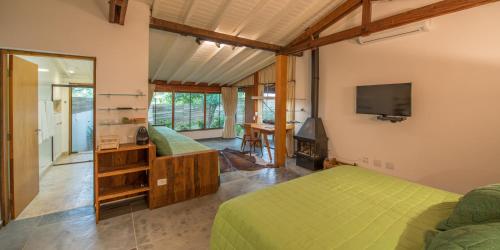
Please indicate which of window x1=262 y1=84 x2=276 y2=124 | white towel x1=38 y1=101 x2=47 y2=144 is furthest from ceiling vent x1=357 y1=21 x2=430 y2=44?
white towel x1=38 y1=101 x2=47 y2=144

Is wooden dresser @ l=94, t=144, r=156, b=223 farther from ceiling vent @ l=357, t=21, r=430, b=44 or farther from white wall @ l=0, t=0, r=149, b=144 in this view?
ceiling vent @ l=357, t=21, r=430, b=44

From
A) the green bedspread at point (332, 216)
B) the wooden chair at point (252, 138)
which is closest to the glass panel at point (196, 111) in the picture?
the wooden chair at point (252, 138)

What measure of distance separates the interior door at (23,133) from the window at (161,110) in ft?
15.3

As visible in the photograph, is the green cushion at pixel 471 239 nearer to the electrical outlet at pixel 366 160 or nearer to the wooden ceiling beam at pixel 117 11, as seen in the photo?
the wooden ceiling beam at pixel 117 11

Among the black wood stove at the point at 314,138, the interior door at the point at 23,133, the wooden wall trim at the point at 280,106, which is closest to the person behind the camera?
the interior door at the point at 23,133

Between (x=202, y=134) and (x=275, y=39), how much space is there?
Result: 5.18 metres

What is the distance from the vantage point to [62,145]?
5191 mm

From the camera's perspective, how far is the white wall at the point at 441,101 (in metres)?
2.66

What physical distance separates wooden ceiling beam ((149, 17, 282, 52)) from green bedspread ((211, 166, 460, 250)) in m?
2.99

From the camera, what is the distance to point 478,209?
106cm

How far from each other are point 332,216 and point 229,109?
7.37m

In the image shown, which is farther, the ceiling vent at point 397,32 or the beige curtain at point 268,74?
the beige curtain at point 268,74

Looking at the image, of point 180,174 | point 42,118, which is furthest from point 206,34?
point 42,118

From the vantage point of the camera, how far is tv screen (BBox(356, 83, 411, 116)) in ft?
10.6
